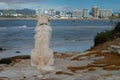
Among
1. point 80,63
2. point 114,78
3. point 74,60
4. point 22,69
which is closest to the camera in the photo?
point 114,78

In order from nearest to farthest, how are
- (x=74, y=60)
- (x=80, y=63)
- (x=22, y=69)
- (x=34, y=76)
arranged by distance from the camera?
(x=34, y=76), (x=22, y=69), (x=80, y=63), (x=74, y=60)

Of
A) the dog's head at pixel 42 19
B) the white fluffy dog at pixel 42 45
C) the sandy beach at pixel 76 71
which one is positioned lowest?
the sandy beach at pixel 76 71

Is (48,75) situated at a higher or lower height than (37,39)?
lower

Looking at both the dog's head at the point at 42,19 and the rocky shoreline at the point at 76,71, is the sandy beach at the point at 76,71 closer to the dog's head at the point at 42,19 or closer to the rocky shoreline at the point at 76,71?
the rocky shoreline at the point at 76,71

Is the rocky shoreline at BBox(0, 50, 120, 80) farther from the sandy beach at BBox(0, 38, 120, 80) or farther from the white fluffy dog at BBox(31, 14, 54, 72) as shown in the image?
the white fluffy dog at BBox(31, 14, 54, 72)

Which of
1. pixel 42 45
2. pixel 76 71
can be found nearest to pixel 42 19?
pixel 42 45

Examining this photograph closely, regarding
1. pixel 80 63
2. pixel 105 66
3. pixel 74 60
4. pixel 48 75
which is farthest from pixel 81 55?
pixel 48 75

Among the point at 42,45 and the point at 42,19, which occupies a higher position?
the point at 42,19

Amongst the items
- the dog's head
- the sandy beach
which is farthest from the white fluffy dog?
the sandy beach

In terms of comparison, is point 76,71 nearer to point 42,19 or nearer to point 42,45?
point 42,45

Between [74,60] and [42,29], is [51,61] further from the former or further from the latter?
[74,60]

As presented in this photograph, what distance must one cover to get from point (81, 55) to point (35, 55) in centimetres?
675

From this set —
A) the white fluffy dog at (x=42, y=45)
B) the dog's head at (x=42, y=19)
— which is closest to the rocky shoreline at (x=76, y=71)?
the white fluffy dog at (x=42, y=45)

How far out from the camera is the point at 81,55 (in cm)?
3191
